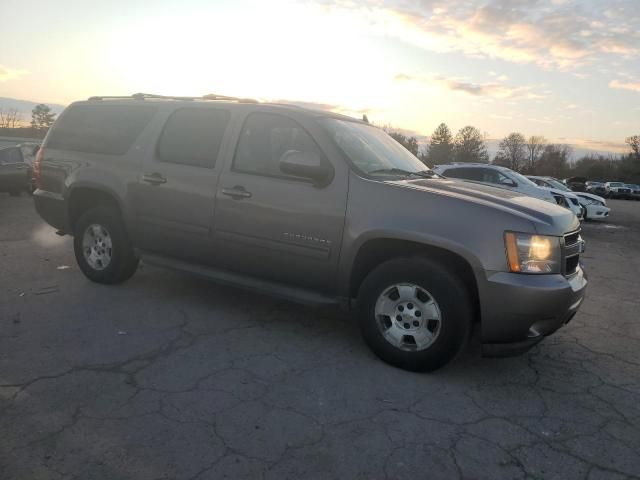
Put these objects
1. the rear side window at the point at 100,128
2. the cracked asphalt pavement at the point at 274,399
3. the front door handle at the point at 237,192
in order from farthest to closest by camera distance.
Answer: the rear side window at the point at 100,128 < the front door handle at the point at 237,192 < the cracked asphalt pavement at the point at 274,399

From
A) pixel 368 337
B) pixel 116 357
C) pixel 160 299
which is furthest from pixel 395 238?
pixel 160 299

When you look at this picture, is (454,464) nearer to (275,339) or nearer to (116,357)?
(275,339)

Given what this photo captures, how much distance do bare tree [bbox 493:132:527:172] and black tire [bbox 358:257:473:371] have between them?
103 meters

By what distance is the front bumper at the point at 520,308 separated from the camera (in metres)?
3.25

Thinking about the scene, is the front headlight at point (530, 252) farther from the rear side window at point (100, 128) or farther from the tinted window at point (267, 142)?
the rear side window at point (100, 128)

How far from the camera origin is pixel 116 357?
12.0 ft

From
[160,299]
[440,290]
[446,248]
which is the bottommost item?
[160,299]

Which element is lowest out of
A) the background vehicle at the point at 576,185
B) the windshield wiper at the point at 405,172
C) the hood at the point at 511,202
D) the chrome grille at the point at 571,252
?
the background vehicle at the point at 576,185

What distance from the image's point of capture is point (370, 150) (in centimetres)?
438

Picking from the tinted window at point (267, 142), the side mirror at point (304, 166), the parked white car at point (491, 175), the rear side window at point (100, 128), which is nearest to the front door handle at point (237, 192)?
the tinted window at point (267, 142)

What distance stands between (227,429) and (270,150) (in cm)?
234

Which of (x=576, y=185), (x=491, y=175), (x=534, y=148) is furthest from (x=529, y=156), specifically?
(x=491, y=175)

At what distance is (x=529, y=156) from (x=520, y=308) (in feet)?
370

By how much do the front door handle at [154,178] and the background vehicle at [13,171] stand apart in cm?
1148
